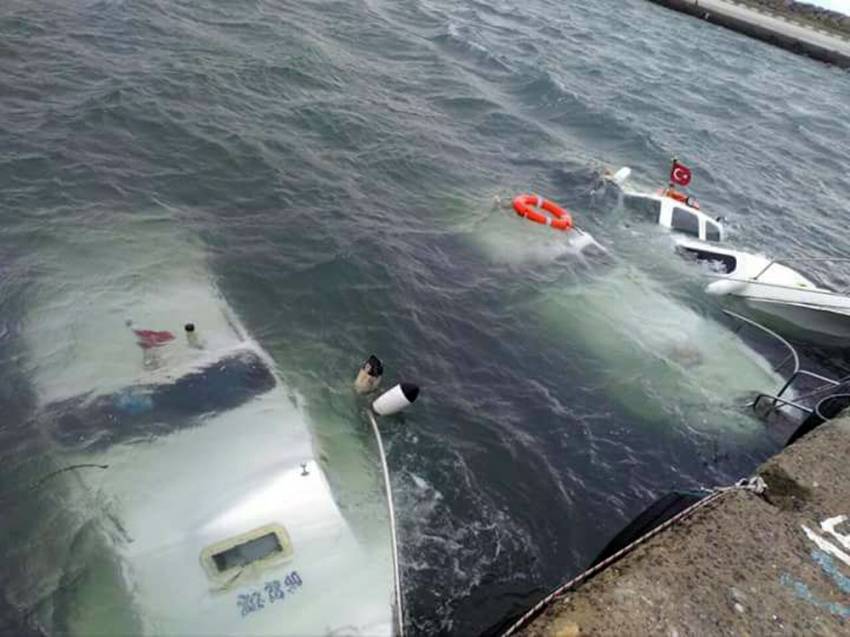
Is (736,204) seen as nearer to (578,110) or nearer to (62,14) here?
(578,110)

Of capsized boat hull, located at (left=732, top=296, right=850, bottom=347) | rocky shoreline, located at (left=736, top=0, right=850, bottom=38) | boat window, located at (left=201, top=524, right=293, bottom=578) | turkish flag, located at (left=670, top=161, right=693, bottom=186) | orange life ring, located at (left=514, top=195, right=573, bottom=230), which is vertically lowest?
capsized boat hull, located at (left=732, top=296, right=850, bottom=347)

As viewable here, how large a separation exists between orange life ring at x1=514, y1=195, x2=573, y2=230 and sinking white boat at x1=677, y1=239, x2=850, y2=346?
13.3 feet

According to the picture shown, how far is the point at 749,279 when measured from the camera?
17078 mm

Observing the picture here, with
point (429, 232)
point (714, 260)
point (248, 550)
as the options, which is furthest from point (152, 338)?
point (714, 260)

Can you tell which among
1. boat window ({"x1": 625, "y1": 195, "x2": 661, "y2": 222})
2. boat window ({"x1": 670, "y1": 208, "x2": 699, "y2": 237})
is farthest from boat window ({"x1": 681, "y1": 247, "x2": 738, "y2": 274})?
boat window ({"x1": 625, "y1": 195, "x2": 661, "y2": 222})

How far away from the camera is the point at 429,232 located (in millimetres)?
17172

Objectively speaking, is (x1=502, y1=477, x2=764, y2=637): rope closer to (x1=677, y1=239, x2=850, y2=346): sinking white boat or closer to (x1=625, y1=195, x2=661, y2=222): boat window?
(x1=677, y1=239, x2=850, y2=346): sinking white boat

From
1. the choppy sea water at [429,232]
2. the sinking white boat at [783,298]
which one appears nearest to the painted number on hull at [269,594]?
the choppy sea water at [429,232]

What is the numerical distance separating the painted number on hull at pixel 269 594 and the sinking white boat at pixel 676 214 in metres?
15.5

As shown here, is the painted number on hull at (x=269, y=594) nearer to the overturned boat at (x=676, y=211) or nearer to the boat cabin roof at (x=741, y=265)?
the boat cabin roof at (x=741, y=265)

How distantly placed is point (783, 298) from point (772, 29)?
146 ft

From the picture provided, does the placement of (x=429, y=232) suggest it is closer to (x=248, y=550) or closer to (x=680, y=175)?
(x=680, y=175)

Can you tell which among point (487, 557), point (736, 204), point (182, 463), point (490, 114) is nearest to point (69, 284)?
point (182, 463)

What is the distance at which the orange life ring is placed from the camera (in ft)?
59.3
